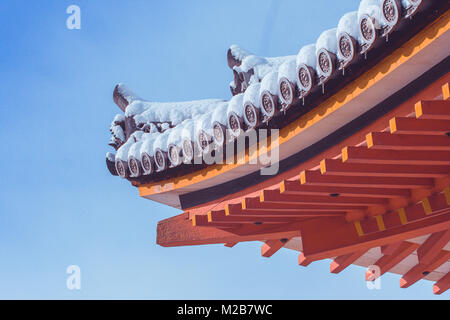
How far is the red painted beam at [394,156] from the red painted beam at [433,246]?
1.44m

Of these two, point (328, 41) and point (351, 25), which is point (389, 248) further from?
point (351, 25)

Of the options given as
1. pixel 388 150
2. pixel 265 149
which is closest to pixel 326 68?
pixel 388 150

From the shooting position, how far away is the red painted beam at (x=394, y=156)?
389 centimetres

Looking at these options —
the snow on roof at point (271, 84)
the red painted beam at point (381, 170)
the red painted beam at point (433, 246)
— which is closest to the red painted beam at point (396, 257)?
the red painted beam at point (433, 246)

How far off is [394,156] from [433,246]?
6.21ft

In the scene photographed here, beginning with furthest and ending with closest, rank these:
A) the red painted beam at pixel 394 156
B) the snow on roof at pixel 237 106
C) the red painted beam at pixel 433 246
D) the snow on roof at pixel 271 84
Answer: the red painted beam at pixel 433 246
the snow on roof at pixel 237 106
the snow on roof at pixel 271 84
the red painted beam at pixel 394 156

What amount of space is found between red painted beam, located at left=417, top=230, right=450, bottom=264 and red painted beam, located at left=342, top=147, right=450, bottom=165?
Answer: 144 centimetres

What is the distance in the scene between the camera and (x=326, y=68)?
168 inches

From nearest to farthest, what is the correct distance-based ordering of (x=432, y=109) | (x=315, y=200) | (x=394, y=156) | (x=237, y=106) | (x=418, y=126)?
(x=432, y=109), (x=418, y=126), (x=394, y=156), (x=315, y=200), (x=237, y=106)

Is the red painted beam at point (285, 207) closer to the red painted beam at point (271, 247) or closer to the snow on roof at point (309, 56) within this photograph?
the snow on roof at point (309, 56)

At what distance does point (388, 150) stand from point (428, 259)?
2.21 meters

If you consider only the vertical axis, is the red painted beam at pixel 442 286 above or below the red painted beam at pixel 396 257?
below

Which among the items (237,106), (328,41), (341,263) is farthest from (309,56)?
(341,263)

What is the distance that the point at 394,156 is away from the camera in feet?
13.2
